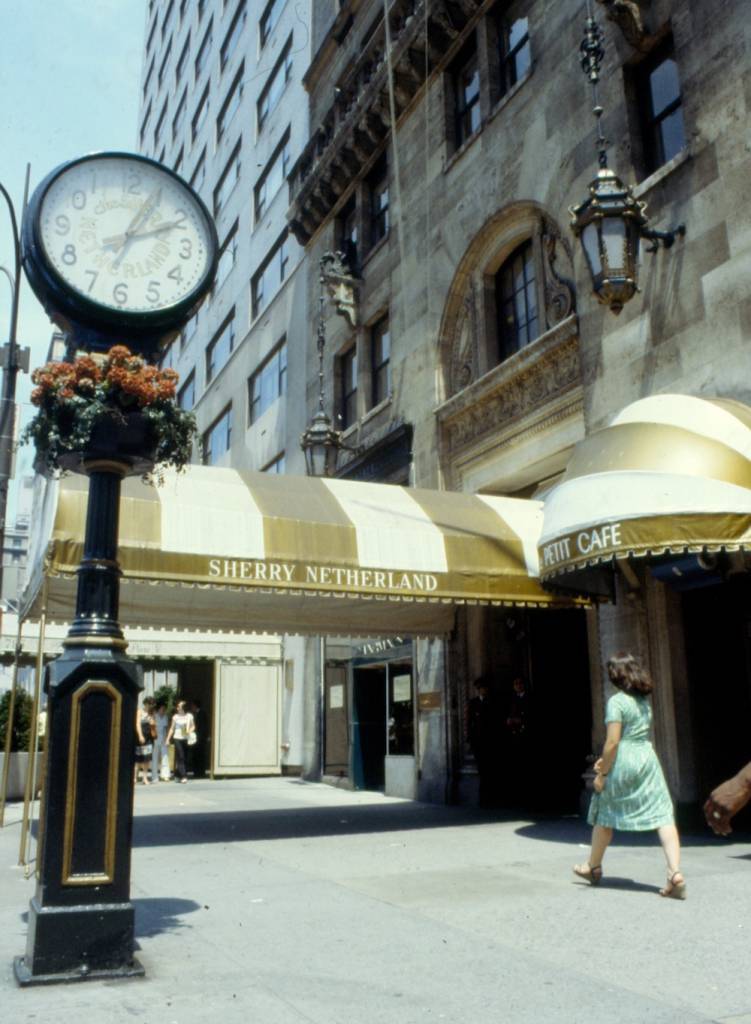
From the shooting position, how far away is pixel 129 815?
5547mm

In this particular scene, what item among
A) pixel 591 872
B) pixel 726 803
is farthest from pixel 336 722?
pixel 726 803

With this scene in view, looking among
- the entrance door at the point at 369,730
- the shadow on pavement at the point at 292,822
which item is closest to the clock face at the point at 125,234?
the shadow on pavement at the point at 292,822

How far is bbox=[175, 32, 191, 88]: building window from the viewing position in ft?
156

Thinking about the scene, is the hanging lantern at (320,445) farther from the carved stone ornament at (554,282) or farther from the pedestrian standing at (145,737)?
the pedestrian standing at (145,737)

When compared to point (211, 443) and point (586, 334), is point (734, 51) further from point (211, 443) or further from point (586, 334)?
point (211, 443)

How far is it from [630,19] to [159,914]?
11.6 meters

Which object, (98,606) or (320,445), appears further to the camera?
(320,445)

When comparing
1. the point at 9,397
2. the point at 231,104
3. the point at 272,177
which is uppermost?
the point at 231,104

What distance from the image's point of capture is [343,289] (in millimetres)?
20328

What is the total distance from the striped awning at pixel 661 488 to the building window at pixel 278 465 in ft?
53.3

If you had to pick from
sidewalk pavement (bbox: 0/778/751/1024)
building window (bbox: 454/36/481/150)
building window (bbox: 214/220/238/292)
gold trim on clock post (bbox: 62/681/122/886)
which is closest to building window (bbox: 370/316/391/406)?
building window (bbox: 454/36/481/150)

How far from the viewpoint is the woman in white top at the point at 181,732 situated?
22.1m

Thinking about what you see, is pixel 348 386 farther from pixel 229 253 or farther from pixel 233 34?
pixel 233 34

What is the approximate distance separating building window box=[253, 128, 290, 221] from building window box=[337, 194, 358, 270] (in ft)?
20.1
